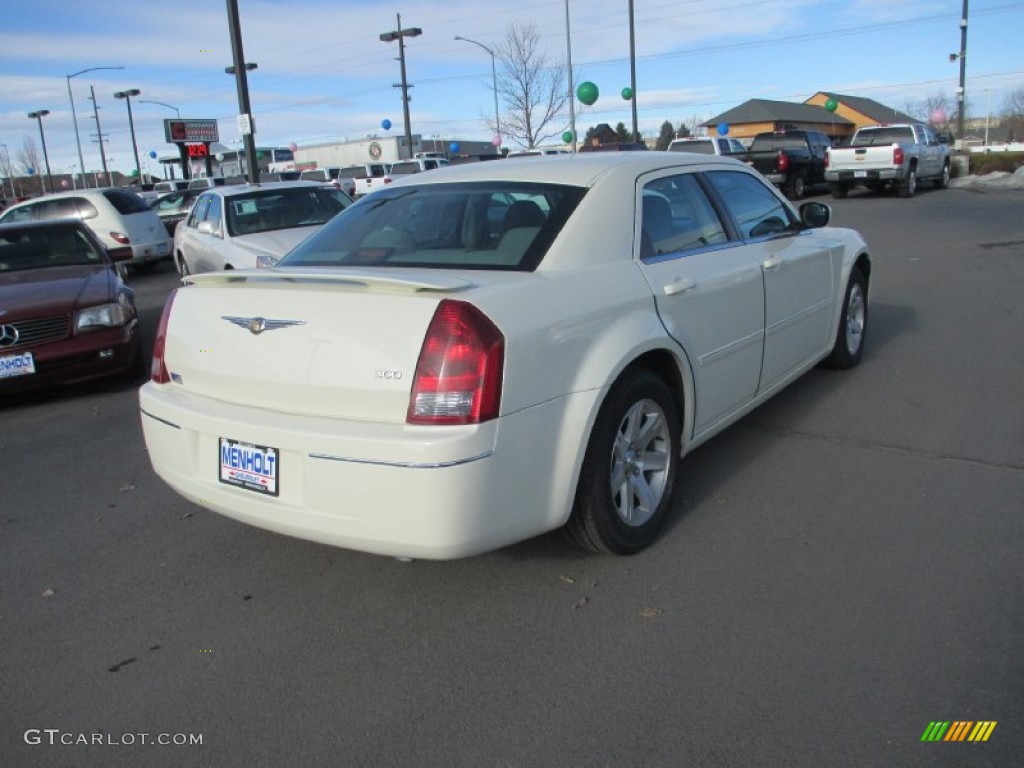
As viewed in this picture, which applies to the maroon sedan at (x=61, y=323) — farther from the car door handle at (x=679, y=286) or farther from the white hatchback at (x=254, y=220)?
the car door handle at (x=679, y=286)

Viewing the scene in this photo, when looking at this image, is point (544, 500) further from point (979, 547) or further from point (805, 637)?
point (979, 547)

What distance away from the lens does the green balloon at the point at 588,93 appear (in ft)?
91.1

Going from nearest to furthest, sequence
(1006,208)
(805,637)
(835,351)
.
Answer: (805,637), (835,351), (1006,208)

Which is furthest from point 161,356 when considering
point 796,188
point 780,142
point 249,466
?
point 780,142

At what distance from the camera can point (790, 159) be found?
24328 millimetres

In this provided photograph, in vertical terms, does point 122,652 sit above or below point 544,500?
below

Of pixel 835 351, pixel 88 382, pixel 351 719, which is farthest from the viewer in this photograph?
pixel 88 382

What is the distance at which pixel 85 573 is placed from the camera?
368cm

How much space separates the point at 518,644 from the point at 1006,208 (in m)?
20.5

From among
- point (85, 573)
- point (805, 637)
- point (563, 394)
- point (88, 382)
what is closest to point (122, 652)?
point (85, 573)

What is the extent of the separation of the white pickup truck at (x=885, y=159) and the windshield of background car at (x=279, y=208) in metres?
17.1

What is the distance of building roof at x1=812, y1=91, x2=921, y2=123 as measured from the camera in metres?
79.7

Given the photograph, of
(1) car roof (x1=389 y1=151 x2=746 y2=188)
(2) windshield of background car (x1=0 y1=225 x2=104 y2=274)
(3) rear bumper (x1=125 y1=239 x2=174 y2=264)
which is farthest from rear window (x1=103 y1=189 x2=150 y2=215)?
(1) car roof (x1=389 y1=151 x2=746 y2=188)

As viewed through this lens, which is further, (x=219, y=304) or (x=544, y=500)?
(x=219, y=304)
